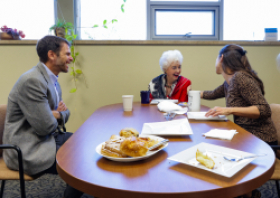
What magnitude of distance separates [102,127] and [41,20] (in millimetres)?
2403

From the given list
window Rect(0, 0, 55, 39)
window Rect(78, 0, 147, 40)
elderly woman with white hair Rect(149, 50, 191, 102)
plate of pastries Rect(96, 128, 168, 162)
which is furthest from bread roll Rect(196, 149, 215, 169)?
window Rect(0, 0, 55, 39)

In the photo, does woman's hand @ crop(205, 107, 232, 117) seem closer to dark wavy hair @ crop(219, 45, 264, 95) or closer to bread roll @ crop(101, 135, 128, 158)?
dark wavy hair @ crop(219, 45, 264, 95)

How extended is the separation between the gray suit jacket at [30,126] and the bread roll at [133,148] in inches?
26.6

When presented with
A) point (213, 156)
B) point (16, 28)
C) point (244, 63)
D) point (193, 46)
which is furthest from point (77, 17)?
point (213, 156)

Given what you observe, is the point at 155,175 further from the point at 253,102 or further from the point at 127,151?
the point at 253,102

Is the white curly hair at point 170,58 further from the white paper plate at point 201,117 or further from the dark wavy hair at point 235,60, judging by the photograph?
the white paper plate at point 201,117

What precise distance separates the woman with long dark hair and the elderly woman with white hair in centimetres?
66

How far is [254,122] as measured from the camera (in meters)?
1.44

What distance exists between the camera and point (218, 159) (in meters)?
0.69

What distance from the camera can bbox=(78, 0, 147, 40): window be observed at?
9.34ft

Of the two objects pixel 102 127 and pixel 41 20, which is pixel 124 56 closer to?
pixel 41 20

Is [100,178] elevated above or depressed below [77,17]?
below

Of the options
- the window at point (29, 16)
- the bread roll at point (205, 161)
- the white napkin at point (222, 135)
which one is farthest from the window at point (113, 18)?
the bread roll at point (205, 161)

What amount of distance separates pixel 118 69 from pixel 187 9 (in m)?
1.24
